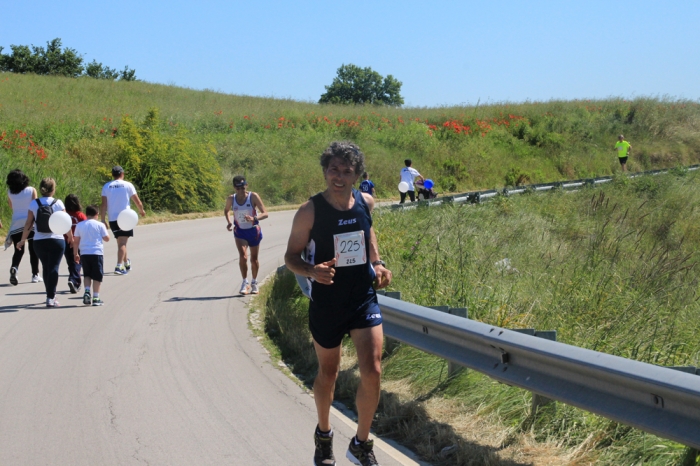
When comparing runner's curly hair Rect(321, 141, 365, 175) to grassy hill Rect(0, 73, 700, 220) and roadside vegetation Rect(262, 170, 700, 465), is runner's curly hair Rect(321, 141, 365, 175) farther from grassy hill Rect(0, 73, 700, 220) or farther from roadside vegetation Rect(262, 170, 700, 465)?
grassy hill Rect(0, 73, 700, 220)

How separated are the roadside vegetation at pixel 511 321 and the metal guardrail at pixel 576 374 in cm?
48

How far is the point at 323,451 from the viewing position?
523 cm

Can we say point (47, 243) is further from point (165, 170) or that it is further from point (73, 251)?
point (165, 170)

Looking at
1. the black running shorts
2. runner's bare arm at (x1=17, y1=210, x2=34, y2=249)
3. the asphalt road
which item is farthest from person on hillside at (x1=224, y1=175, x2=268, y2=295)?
runner's bare arm at (x1=17, y1=210, x2=34, y2=249)

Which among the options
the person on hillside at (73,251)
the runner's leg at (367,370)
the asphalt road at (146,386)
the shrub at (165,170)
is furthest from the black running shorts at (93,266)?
the shrub at (165,170)

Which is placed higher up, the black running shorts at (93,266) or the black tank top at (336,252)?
the black tank top at (336,252)

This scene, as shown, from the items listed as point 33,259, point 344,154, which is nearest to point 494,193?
point 33,259

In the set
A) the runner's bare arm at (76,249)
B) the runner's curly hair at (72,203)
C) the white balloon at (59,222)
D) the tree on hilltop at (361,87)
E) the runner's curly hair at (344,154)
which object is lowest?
the runner's bare arm at (76,249)

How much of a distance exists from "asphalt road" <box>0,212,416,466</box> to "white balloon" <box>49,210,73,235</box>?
43.6 inches

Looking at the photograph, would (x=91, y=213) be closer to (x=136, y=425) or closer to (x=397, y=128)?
(x=136, y=425)

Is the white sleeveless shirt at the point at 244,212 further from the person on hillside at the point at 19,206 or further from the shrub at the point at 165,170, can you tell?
the shrub at the point at 165,170

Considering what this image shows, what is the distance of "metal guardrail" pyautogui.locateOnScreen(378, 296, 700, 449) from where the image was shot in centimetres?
417

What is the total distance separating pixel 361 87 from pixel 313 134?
73.2m

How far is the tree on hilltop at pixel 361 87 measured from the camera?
10762cm
